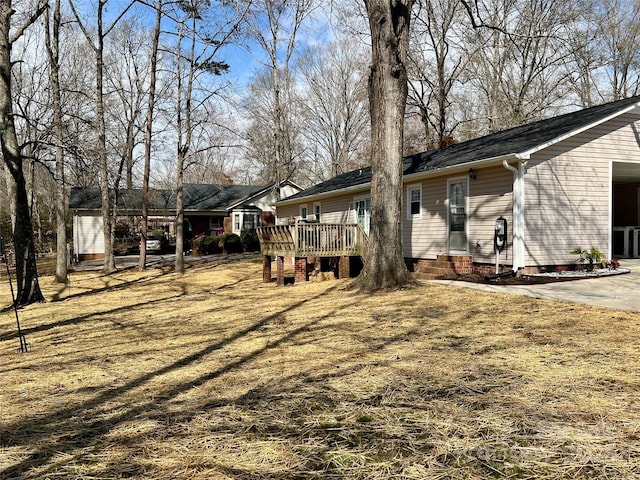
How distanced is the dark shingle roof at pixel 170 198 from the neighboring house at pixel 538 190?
63.2 feet

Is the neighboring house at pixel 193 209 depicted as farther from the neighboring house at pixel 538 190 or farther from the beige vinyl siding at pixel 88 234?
the neighboring house at pixel 538 190

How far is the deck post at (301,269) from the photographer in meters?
12.3

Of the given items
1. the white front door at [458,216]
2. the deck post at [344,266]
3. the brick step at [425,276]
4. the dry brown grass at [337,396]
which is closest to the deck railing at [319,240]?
the deck post at [344,266]

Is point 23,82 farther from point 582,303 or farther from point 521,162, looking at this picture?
point 582,303

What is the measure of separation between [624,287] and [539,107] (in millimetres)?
19247

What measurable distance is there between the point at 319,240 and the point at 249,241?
15358 mm

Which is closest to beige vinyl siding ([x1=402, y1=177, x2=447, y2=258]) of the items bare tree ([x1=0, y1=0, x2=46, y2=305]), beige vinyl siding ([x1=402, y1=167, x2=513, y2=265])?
beige vinyl siding ([x1=402, y1=167, x2=513, y2=265])

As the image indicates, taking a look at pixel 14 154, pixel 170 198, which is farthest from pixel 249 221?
A: pixel 14 154

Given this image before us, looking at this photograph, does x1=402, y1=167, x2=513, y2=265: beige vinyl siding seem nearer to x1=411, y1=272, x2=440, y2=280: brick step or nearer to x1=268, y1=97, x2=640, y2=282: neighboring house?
x1=268, y1=97, x2=640, y2=282: neighboring house

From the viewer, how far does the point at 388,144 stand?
9109mm

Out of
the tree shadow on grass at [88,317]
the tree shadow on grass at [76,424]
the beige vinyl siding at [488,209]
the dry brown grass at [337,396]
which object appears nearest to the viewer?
the dry brown grass at [337,396]

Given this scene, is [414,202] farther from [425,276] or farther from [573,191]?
[573,191]

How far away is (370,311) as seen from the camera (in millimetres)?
7074

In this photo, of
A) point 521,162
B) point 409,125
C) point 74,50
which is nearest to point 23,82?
point 74,50
